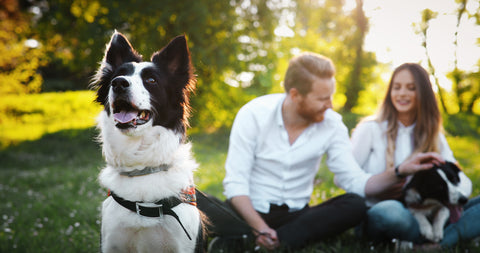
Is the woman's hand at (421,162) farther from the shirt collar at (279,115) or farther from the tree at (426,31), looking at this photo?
the shirt collar at (279,115)

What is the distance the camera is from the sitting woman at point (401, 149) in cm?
293

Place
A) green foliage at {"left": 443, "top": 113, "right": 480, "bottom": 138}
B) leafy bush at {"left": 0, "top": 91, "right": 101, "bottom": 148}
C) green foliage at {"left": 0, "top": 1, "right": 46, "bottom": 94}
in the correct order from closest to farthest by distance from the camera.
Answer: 1. green foliage at {"left": 443, "top": 113, "right": 480, "bottom": 138}
2. leafy bush at {"left": 0, "top": 91, "right": 101, "bottom": 148}
3. green foliage at {"left": 0, "top": 1, "right": 46, "bottom": 94}

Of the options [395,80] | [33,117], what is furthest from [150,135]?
[33,117]

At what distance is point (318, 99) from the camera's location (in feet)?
9.61

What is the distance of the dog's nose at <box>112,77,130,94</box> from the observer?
1.94 metres

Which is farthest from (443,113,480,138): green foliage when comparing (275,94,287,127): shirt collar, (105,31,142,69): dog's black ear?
(105,31,142,69): dog's black ear

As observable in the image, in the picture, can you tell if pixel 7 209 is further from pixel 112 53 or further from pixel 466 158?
pixel 466 158

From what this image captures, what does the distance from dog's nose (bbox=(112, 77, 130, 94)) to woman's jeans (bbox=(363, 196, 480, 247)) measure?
2282mm

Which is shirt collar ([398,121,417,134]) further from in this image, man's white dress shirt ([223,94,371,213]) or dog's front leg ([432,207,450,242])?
dog's front leg ([432,207,450,242])

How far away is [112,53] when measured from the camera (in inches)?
88.0

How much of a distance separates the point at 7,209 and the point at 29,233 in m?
1.38

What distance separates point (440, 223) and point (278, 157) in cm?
146

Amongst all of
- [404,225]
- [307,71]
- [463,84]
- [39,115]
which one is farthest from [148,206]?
[39,115]

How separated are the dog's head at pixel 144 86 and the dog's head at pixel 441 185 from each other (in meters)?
2.02
